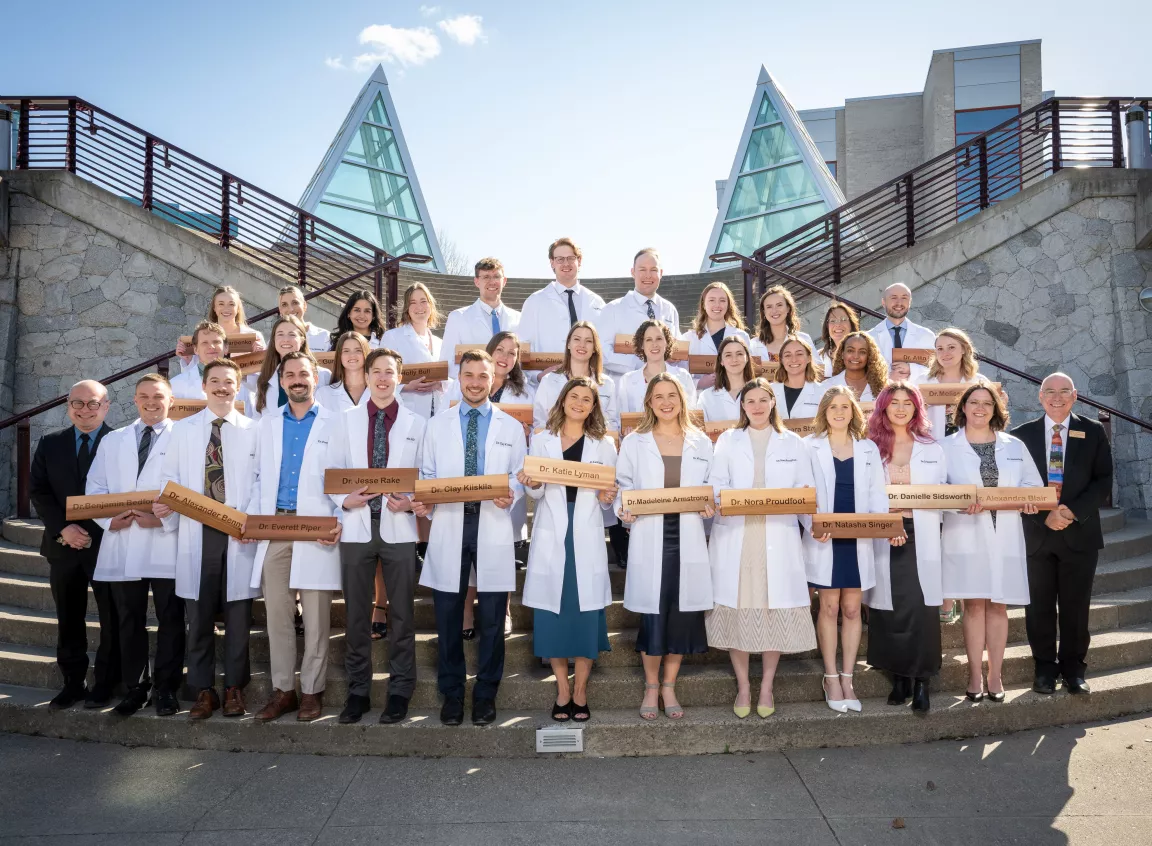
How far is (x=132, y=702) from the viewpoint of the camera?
17.8ft

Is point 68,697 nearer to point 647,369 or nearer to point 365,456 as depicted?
point 365,456

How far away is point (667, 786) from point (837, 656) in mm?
1843

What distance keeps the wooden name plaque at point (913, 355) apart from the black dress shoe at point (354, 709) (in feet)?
18.1

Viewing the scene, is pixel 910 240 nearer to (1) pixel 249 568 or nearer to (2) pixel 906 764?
(2) pixel 906 764

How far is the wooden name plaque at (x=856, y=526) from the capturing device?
527 cm

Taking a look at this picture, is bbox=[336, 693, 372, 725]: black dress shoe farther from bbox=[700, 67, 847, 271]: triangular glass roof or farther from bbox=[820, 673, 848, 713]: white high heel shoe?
bbox=[700, 67, 847, 271]: triangular glass roof

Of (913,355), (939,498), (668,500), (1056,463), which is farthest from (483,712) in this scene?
(913,355)

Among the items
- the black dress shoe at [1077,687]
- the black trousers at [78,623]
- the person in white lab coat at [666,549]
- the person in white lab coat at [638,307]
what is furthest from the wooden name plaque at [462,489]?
the black dress shoe at [1077,687]

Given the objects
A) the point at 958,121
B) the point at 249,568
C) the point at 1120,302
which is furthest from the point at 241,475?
the point at 958,121

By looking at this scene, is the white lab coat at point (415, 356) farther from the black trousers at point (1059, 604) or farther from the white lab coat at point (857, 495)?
the black trousers at point (1059, 604)

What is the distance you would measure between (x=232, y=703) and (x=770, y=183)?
17.8 metres

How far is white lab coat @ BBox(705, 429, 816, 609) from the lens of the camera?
5273mm

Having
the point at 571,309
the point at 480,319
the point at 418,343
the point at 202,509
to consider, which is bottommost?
the point at 202,509

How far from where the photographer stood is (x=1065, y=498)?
18.9ft
